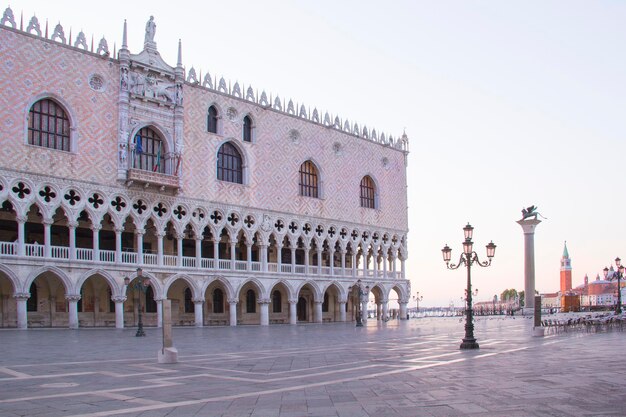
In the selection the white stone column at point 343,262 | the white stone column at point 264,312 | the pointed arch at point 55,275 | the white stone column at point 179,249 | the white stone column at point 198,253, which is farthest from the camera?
the white stone column at point 343,262

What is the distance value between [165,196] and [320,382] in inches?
893

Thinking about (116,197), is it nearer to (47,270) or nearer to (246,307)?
(47,270)

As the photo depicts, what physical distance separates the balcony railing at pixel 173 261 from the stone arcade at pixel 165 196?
83mm

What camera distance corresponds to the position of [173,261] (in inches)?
1224

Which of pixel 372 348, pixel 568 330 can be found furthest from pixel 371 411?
pixel 568 330

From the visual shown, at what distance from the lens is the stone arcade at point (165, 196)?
26.2m

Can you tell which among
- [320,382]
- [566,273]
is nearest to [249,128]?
[320,382]

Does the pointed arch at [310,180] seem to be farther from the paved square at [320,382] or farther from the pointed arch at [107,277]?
the paved square at [320,382]

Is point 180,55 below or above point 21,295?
above

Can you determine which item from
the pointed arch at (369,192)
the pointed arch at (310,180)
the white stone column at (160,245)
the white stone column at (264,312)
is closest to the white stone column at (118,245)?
the white stone column at (160,245)

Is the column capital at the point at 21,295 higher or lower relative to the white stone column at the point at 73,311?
higher

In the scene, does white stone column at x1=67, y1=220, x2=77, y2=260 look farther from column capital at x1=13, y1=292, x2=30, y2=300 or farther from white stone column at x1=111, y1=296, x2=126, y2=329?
white stone column at x1=111, y1=296, x2=126, y2=329

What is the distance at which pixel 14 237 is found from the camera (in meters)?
28.0

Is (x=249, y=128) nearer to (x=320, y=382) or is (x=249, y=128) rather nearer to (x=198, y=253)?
(x=198, y=253)
